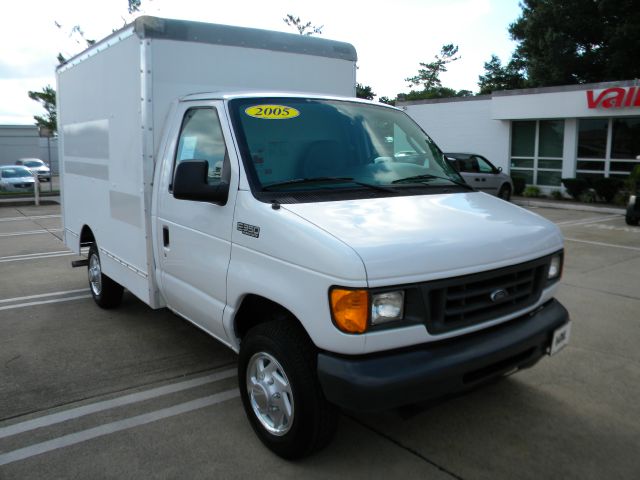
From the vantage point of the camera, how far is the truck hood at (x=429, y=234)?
2.86 meters

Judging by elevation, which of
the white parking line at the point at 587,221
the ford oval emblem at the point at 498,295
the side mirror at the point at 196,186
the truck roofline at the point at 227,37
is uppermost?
the truck roofline at the point at 227,37

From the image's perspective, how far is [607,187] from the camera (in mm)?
18375

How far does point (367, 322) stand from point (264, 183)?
3.91ft

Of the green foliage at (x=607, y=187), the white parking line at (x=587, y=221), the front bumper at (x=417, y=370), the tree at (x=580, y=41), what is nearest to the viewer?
the front bumper at (x=417, y=370)

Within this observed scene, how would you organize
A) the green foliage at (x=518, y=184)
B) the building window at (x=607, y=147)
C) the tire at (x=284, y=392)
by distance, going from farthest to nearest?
the green foliage at (x=518, y=184) < the building window at (x=607, y=147) < the tire at (x=284, y=392)

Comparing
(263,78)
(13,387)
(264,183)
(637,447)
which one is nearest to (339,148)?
(264,183)

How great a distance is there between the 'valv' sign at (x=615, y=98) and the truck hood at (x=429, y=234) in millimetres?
16803

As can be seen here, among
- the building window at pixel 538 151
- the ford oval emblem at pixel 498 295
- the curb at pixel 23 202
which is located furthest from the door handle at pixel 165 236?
the building window at pixel 538 151

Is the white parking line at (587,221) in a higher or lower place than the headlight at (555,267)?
lower

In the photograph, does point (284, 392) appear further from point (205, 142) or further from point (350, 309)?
point (205, 142)

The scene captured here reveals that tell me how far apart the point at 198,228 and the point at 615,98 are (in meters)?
18.0

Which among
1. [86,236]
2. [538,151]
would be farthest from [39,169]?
[86,236]

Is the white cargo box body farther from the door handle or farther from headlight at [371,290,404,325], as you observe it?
headlight at [371,290,404,325]

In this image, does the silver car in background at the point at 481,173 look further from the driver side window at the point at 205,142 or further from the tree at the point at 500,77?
the tree at the point at 500,77
